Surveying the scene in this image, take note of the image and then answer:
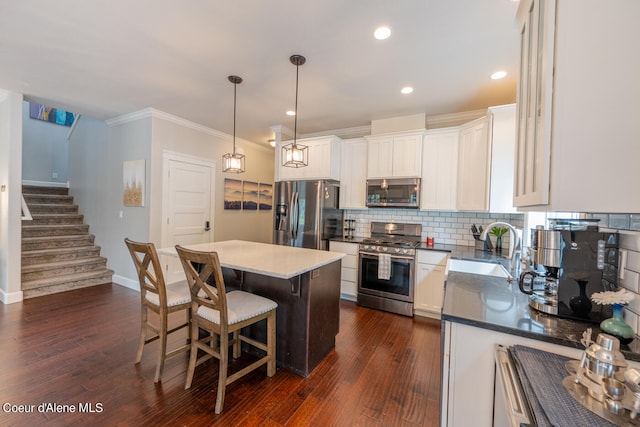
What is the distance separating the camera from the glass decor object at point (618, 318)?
0.94 meters

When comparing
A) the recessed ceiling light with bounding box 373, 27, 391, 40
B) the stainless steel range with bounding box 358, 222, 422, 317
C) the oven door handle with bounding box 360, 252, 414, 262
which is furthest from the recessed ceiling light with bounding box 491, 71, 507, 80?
the oven door handle with bounding box 360, 252, 414, 262

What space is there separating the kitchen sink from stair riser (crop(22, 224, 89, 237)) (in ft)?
20.4

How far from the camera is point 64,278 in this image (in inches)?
160

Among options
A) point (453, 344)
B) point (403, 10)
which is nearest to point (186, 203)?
point (403, 10)

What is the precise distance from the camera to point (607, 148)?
85 cm

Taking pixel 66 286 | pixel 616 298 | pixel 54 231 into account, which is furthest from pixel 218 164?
pixel 616 298

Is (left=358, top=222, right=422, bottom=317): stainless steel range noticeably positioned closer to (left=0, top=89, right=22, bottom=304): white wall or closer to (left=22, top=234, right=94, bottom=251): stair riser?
(left=0, top=89, right=22, bottom=304): white wall

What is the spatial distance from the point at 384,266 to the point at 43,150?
821 cm

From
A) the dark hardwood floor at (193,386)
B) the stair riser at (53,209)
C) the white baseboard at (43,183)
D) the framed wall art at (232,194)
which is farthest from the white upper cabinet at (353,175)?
the white baseboard at (43,183)

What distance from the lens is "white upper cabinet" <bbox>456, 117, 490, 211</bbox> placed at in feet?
9.84

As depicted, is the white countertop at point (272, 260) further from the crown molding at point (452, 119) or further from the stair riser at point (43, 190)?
the stair riser at point (43, 190)

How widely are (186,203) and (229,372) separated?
3.08 metres

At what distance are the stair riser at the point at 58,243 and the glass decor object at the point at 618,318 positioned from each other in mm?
6531

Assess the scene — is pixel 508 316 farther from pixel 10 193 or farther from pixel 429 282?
pixel 10 193
